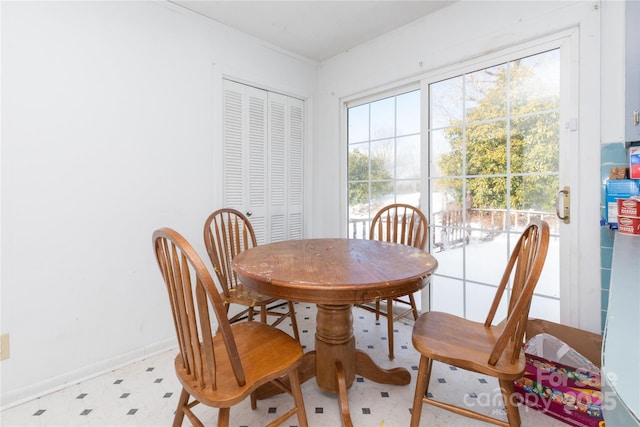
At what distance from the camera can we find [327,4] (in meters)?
2.31

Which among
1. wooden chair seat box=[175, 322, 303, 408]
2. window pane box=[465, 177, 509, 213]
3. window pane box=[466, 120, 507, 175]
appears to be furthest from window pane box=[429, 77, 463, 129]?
wooden chair seat box=[175, 322, 303, 408]

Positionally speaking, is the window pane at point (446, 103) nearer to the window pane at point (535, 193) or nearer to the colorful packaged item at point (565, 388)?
the window pane at point (535, 193)

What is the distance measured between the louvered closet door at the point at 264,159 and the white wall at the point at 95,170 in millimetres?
179

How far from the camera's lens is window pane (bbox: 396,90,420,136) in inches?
105

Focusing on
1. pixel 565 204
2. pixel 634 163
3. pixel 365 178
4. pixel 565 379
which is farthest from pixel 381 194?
pixel 565 379

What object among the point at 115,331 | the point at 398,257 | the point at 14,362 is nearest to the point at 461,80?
the point at 398,257

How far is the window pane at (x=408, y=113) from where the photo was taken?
2666 mm

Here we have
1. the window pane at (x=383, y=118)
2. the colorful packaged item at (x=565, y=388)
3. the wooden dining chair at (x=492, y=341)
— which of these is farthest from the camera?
the window pane at (x=383, y=118)

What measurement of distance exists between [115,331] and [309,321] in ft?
4.67

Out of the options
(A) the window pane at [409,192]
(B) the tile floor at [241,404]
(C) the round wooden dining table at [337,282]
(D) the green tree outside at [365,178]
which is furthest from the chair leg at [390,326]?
(D) the green tree outside at [365,178]

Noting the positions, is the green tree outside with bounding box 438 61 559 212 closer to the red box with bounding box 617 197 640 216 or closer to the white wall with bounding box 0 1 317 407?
the red box with bounding box 617 197 640 216

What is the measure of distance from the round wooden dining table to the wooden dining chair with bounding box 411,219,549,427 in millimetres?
260

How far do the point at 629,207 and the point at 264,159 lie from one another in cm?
253

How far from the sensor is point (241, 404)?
1.64m
